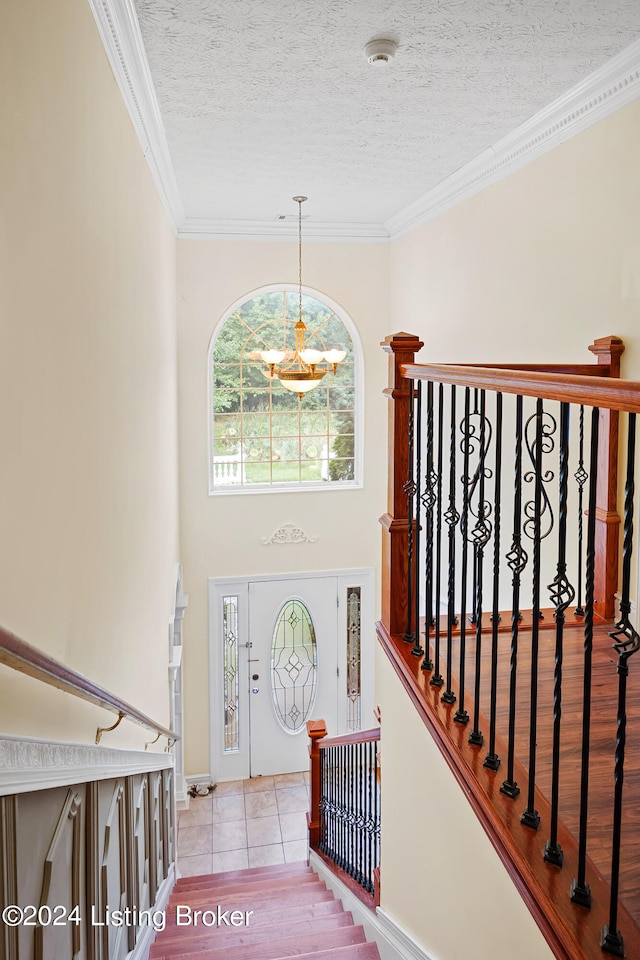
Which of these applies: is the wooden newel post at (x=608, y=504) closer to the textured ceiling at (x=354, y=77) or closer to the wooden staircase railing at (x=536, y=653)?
the wooden staircase railing at (x=536, y=653)

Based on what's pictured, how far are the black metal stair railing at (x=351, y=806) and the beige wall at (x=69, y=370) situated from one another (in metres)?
1.56

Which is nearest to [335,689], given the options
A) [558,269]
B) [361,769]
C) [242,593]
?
[242,593]

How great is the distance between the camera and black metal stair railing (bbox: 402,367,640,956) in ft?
4.63

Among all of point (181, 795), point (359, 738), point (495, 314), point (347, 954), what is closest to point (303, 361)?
point (495, 314)

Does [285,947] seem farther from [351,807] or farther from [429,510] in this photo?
[429,510]

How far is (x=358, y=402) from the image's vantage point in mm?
7016

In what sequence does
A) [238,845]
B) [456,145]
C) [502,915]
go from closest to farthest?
[502,915] < [456,145] < [238,845]

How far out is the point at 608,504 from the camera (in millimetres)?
3213

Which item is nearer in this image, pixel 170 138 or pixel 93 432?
pixel 93 432

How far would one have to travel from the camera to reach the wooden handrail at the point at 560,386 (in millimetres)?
1283

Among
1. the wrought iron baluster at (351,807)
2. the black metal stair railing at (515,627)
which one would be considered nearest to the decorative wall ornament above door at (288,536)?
the black metal stair railing at (515,627)

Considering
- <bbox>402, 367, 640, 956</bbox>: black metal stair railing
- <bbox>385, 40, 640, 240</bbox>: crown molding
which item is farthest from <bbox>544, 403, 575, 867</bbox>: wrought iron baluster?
<bbox>385, 40, 640, 240</bbox>: crown molding

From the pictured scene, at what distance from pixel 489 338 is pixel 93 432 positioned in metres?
3.12

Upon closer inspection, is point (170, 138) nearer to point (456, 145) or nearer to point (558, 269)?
point (456, 145)
